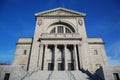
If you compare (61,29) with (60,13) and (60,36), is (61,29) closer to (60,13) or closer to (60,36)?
(60,36)

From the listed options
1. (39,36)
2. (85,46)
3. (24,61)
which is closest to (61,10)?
(39,36)

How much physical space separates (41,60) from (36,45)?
13.8ft

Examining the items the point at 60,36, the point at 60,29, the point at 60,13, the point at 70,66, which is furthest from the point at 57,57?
the point at 60,13

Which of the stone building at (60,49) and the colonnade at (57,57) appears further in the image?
the stone building at (60,49)

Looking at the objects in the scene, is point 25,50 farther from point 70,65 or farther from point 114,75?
point 114,75

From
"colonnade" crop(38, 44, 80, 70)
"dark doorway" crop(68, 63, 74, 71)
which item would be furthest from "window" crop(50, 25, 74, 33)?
"dark doorway" crop(68, 63, 74, 71)

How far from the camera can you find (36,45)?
89.9 feet

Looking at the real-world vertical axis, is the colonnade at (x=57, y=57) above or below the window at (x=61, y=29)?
below

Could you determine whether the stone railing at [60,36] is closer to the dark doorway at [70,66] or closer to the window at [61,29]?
the window at [61,29]

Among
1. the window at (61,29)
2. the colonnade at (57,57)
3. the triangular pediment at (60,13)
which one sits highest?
the triangular pediment at (60,13)

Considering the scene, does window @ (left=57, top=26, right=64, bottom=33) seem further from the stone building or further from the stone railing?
the stone railing

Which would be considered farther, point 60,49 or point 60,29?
point 60,29

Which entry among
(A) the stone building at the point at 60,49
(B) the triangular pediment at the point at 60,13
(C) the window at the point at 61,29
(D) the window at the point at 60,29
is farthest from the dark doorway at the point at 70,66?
(B) the triangular pediment at the point at 60,13

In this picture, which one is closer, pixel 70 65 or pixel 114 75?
pixel 114 75
